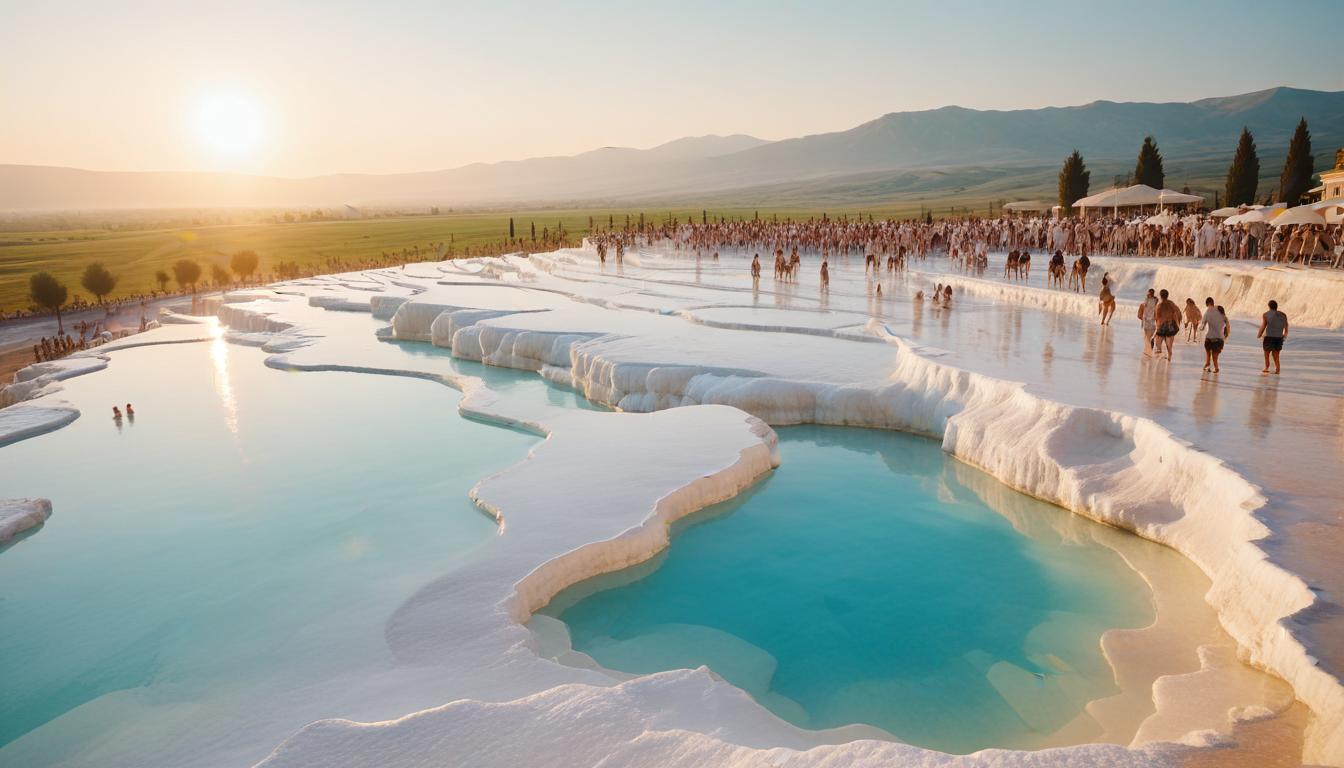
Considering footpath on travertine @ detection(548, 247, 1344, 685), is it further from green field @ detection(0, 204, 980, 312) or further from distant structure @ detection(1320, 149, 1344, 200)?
green field @ detection(0, 204, 980, 312)

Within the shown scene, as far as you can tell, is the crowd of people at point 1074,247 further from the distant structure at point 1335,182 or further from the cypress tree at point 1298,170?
the cypress tree at point 1298,170

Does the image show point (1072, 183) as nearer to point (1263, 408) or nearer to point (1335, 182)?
point (1335, 182)

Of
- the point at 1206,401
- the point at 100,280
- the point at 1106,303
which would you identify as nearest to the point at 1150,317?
the point at 1206,401

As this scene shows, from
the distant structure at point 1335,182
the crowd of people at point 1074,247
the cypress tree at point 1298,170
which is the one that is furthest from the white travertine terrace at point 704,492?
the cypress tree at point 1298,170

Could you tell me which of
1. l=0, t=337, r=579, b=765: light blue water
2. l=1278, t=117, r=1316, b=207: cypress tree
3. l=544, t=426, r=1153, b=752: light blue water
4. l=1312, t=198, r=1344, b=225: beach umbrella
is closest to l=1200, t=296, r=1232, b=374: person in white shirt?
l=544, t=426, r=1153, b=752: light blue water

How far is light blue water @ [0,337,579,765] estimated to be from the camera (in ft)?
23.5

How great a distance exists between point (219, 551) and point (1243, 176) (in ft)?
162

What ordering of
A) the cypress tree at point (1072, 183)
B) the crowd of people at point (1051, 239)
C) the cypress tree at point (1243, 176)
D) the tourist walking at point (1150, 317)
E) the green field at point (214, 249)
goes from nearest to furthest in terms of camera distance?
the tourist walking at point (1150, 317)
the crowd of people at point (1051, 239)
the cypress tree at point (1243, 176)
the cypress tree at point (1072, 183)
the green field at point (214, 249)

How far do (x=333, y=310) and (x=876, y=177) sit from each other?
6256 inches

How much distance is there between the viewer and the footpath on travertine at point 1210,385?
7176 mm

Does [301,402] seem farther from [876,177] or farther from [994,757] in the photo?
[876,177]

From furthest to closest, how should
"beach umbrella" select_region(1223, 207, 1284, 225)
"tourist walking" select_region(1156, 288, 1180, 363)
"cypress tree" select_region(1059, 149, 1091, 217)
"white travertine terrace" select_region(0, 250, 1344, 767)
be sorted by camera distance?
"cypress tree" select_region(1059, 149, 1091, 217)
"beach umbrella" select_region(1223, 207, 1284, 225)
"tourist walking" select_region(1156, 288, 1180, 363)
"white travertine terrace" select_region(0, 250, 1344, 767)

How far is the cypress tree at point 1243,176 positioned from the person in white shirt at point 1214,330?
37.4m

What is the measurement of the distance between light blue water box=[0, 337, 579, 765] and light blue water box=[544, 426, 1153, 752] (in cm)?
246
